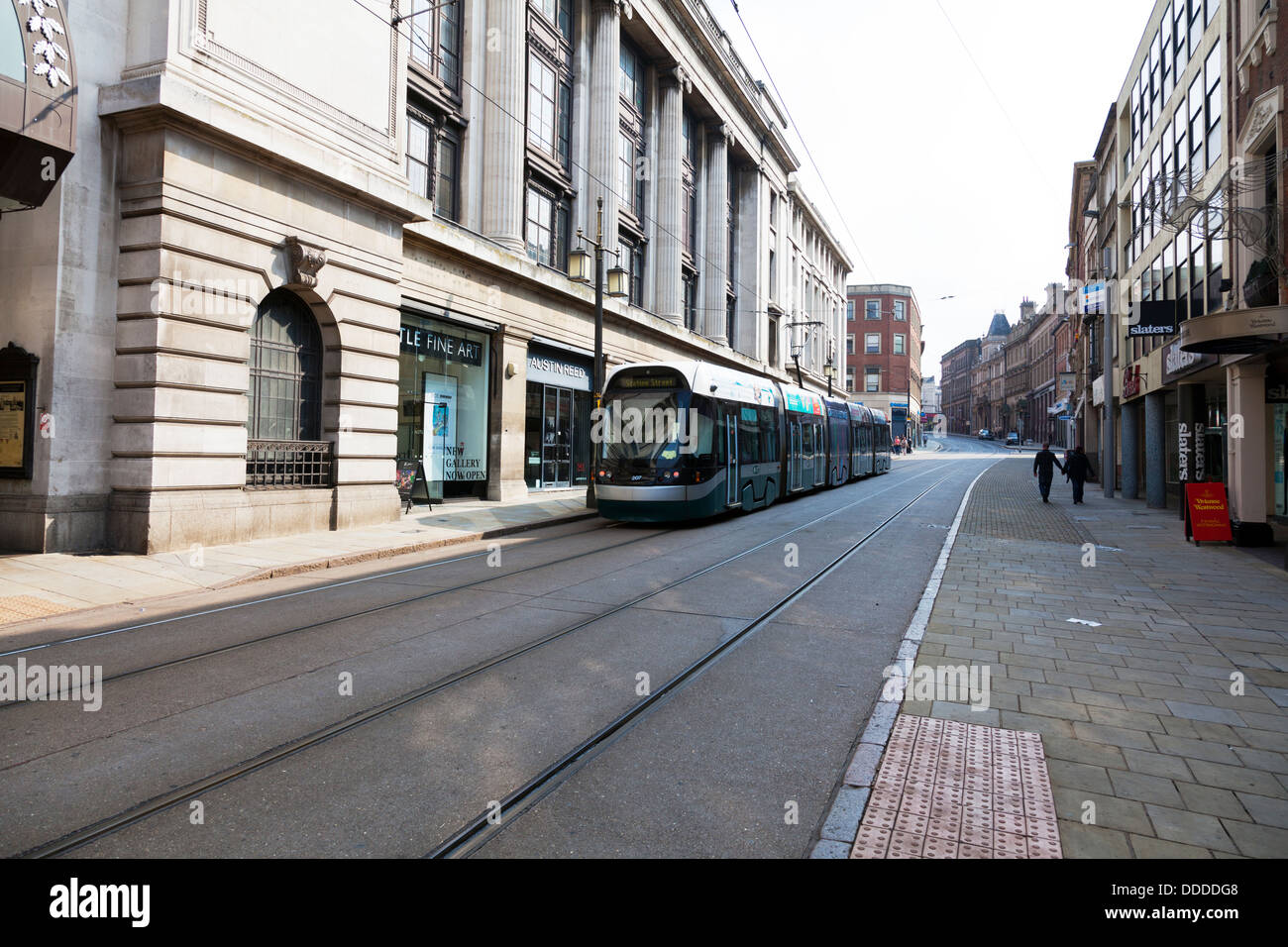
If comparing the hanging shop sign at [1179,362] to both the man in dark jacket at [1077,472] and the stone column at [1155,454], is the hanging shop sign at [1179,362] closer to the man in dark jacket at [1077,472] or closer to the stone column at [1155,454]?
the stone column at [1155,454]

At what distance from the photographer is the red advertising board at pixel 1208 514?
1369 cm

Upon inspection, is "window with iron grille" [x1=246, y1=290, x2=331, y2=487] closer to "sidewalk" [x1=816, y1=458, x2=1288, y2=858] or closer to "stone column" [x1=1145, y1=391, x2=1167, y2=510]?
"sidewalk" [x1=816, y1=458, x2=1288, y2=858]

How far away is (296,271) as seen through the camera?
13102 mm

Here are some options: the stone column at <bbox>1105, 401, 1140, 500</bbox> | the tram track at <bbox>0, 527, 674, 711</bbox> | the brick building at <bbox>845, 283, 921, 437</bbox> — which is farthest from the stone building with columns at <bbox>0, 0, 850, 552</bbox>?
the brick building at <bbox>845, 283, 921, 437</bbox>

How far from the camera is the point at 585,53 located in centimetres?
2597

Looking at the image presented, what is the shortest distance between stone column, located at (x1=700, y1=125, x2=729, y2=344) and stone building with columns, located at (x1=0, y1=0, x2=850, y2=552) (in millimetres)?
12509

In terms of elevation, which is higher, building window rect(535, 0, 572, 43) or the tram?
building window rect(535, 0, 572, 43)

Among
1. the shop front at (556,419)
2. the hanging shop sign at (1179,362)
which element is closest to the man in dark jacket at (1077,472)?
the hanging shop sign at (1179,362)

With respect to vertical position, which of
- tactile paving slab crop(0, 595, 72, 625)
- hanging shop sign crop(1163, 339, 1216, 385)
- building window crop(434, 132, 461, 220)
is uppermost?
building window crop(434, 132, 461, 220)

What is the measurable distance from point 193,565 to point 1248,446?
1856 cm

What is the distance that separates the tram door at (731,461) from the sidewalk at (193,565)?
465cm

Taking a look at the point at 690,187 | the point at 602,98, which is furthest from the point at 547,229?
the point at 690,187

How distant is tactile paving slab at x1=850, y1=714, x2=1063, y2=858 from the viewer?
312cm

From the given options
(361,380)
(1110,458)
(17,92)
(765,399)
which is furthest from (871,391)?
(17,92)
